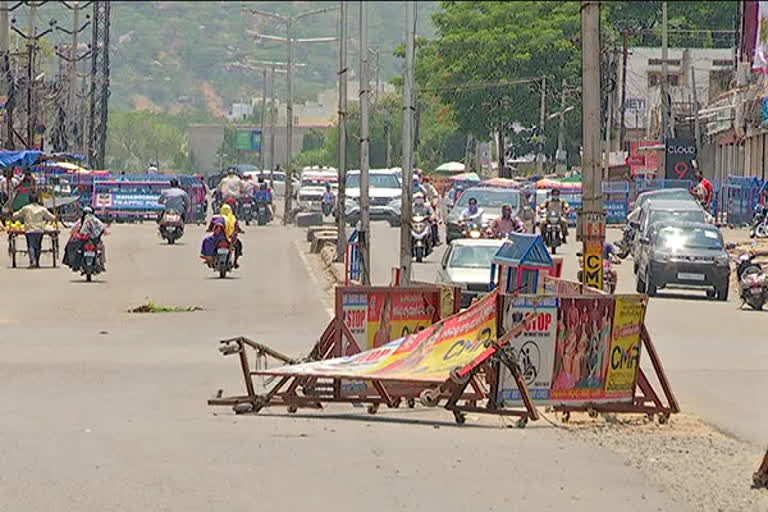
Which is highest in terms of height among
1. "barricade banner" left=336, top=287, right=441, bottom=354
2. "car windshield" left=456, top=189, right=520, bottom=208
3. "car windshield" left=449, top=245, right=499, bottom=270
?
"car windshield" left=456, top=189, right=520, bottom=208

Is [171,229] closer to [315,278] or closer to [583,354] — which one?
[315,278]

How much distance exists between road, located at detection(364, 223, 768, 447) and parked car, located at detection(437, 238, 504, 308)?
9.42 ft

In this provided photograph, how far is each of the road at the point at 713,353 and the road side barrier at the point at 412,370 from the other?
219 centimetres

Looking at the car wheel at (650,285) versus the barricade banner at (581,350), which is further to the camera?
the car wheel at (650,285)

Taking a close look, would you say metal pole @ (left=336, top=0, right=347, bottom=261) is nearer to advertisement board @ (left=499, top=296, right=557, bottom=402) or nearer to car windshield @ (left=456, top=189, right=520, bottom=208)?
car windshield @ (left=456, top=189, right=520, bottom=208)

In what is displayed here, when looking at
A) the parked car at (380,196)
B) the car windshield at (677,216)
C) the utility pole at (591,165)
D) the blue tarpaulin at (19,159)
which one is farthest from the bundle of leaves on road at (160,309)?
the parked car at (380,196)

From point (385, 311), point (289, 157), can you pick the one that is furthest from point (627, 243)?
point (289, 157)

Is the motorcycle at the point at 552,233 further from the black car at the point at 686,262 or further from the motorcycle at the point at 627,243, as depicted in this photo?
the black car at the point at 686,262

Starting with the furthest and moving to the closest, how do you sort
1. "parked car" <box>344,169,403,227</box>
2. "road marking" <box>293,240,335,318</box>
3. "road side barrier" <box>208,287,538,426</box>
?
"parked car" <box>344,169,403,227</box>, "road marking" <box>293,240,335,318</box>, "road side barrier" <box>208,287,538,426</box>

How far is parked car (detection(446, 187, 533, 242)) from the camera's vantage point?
49.7 m

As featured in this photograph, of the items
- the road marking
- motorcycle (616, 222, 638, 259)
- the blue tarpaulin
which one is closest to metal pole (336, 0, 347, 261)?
the road marking

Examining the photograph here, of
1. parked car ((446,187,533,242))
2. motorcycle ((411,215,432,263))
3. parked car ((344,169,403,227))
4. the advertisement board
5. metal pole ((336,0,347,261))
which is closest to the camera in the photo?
the advertisement board

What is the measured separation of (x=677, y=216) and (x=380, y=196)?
2624cm

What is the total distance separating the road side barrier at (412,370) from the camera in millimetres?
14945
